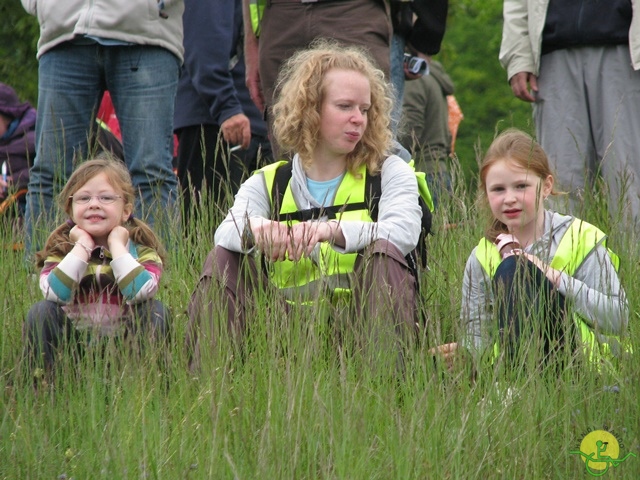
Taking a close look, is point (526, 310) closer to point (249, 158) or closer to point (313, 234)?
point (313, 234)

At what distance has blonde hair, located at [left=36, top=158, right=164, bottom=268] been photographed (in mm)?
4305

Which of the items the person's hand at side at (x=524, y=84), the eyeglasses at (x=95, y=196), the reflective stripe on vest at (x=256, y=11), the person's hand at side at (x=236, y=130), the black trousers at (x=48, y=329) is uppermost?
the reflective stripe on vest at (x=256, y=11)

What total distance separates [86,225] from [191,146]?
2035mm

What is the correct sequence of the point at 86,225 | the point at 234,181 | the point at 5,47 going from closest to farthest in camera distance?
the point at 86,225
the point at 234,181
the point at 5,47

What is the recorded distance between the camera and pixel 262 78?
5625 millimetres

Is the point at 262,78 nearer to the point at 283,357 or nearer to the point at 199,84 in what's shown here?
the point at 199,84

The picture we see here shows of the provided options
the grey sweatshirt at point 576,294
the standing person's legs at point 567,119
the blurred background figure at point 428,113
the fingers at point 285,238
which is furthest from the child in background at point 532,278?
the blurred background figure at point 428,113

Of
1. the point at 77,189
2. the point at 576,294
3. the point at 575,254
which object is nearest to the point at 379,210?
the point at 575,254

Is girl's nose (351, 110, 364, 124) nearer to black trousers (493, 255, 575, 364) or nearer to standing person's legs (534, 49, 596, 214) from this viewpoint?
black trousers (493, 255, 575, 364)

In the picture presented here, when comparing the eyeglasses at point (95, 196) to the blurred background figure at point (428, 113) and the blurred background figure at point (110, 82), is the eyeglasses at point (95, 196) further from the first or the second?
the blurred background figure at point (428, 113)

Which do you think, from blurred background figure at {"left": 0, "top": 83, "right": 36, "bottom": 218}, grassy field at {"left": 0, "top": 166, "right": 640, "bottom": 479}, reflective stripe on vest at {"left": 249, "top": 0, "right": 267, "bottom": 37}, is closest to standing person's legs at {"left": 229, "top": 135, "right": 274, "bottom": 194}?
reflective stripe on vest at {"left": 249, "top": 0, "right": 267, "bottom": 37}

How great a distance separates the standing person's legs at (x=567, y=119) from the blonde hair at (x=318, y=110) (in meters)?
1.03

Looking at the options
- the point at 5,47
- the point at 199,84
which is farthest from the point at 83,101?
the point at 5,47

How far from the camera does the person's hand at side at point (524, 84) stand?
557cm
